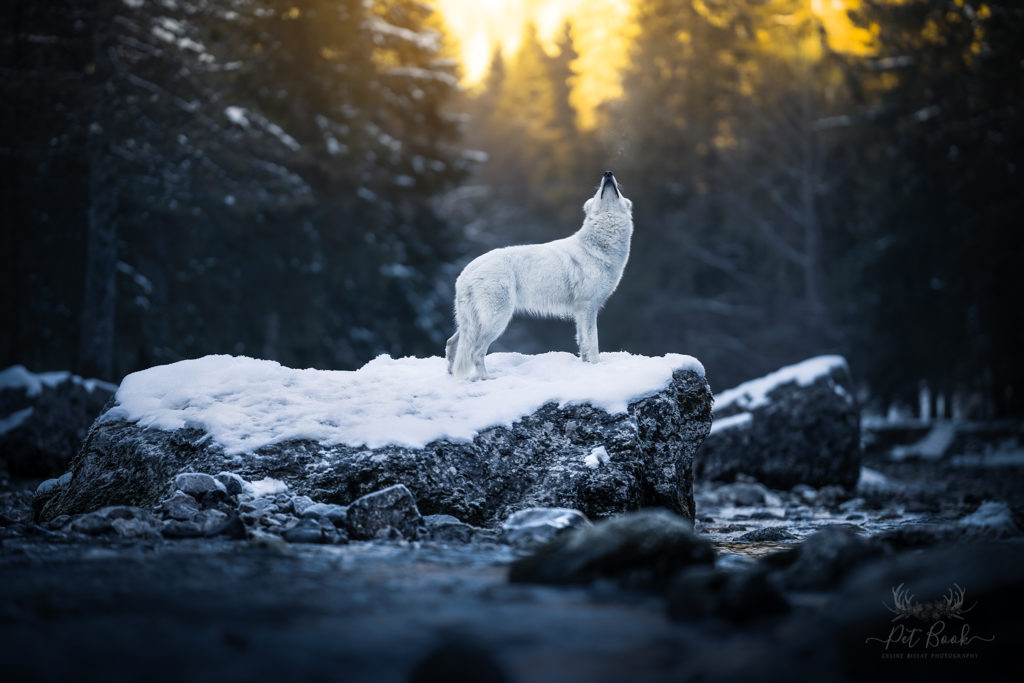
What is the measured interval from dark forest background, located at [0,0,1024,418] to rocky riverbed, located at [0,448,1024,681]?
12.3 meters

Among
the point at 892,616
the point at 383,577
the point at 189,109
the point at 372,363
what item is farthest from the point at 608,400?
the point at 189,109

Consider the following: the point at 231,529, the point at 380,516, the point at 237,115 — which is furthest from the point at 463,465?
the point at 237,115

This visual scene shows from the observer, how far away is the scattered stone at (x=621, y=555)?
4.91 m

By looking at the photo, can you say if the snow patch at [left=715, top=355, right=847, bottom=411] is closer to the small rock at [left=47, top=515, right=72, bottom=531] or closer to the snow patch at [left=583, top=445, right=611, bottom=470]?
the snow patch at [left=583, top=445, right=611, bottom=470]

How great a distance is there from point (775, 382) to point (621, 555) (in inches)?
420

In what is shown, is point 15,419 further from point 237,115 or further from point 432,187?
point 432,187

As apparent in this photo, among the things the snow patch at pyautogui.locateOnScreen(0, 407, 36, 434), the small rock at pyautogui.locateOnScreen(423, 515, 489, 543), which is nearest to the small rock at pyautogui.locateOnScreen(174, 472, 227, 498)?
the small rock at pyautogui.locateOnScreen(423, 515, 489, 543)

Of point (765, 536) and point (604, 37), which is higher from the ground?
point (604, 37)

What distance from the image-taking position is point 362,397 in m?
8.21

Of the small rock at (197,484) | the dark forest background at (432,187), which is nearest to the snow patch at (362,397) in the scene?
the small rock at (197,484)

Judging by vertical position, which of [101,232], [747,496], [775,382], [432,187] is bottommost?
[747,496]

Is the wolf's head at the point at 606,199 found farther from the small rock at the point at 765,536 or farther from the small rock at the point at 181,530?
the small rock at the point at 181,530

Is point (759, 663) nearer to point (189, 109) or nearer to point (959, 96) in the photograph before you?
point (189, 109)

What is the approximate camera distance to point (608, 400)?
8.00 metres
